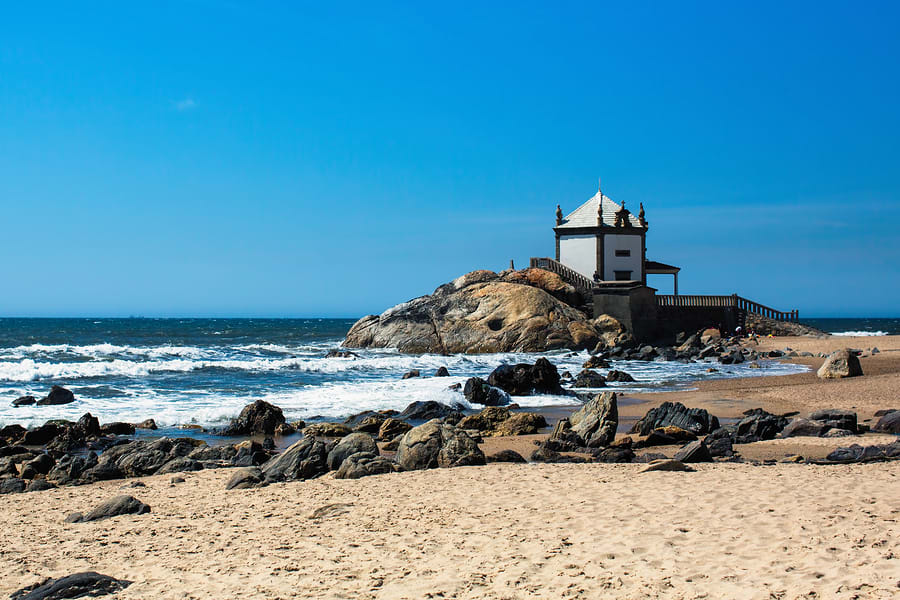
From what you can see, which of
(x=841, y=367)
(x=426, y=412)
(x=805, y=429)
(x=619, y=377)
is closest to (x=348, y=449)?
(x=426, y=412)

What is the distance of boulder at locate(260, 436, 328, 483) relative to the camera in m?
10.8

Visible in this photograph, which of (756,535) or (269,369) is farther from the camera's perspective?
(269,369)

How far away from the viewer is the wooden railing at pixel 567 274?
46.1m

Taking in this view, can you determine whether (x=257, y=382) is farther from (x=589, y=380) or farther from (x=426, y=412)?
(x=589, y=380)

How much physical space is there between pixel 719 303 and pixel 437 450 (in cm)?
4129

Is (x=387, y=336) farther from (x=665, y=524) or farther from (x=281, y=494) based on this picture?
(x=665, y=524)

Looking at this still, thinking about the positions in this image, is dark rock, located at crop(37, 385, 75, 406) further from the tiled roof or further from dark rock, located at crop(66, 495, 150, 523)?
the tiled roof

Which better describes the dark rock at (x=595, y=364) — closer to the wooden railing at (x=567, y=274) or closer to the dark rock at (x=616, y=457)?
the wooden railing at (x=567, y=274)

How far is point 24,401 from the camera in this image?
20609mm

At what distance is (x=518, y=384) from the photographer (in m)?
23.2

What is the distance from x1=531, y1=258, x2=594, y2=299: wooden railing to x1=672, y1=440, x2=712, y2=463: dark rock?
114 ft

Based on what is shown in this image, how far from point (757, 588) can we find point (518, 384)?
17.6 m

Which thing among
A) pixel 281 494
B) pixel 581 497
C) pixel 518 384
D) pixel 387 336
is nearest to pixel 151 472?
pixel 281 494

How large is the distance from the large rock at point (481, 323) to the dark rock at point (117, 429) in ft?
85.3
